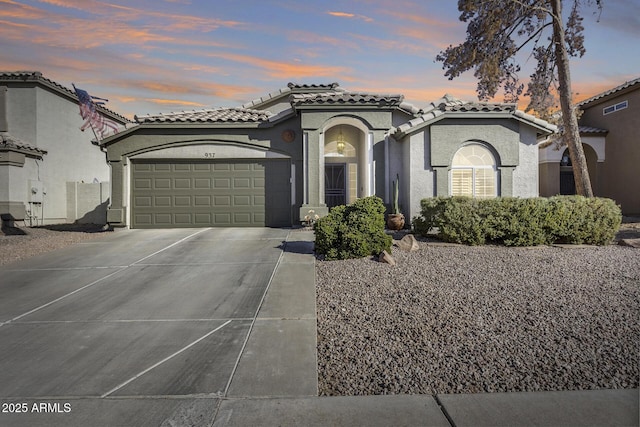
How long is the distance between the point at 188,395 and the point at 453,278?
4836 mm

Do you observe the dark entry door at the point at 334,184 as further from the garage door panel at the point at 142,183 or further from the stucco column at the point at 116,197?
the stucco column at the point at 116,197

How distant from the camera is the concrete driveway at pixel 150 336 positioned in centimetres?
323

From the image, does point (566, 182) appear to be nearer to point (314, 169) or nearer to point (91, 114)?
point (314, 169)

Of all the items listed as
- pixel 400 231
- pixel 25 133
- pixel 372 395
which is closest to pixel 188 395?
pixel 372 395

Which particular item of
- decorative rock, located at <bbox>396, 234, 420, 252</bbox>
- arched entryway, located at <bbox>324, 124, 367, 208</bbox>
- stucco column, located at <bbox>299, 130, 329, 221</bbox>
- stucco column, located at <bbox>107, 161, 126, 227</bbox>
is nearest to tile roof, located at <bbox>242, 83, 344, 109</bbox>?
arched entryway, located at <bbox>324, 124, 367, 208</bbox>

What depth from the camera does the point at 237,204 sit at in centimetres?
1362

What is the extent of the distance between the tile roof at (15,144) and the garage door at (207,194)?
6.06 metres

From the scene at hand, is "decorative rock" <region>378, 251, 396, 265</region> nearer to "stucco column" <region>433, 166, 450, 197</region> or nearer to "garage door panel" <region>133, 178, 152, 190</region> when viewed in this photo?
"stucco column" <region>433, 166, 450, 197</region>

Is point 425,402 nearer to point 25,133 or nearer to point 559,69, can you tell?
point 559,69

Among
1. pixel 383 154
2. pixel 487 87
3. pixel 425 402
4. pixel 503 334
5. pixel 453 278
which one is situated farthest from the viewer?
pixel 487 87

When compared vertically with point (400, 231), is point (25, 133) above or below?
above

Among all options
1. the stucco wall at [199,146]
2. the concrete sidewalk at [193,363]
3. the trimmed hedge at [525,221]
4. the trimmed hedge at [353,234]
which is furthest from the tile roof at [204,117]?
the trimmed hedge at [525,221]

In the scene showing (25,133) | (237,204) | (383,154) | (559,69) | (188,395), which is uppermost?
(559,69)

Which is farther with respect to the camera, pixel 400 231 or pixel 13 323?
pixel 400 231
